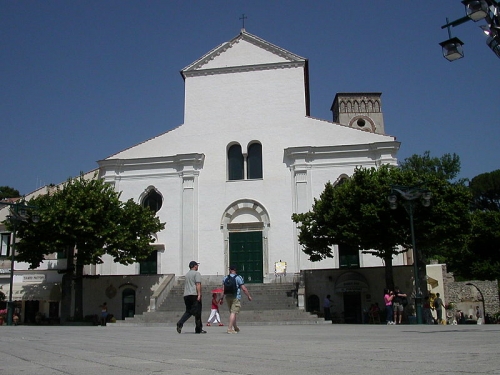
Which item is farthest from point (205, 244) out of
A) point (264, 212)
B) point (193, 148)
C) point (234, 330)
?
point (234, 330)

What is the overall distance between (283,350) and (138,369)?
9.65 feet

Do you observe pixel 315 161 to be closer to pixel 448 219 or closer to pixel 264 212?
pixel 264 212

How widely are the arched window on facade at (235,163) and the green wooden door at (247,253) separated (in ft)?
12.9

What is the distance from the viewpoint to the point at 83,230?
28.6 meters

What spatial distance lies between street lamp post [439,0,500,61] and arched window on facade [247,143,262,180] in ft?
81.6

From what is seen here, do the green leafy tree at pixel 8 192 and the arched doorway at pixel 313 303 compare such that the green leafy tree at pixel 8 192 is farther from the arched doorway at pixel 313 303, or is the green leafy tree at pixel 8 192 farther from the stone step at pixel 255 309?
the arched doorway at pixel 313 303

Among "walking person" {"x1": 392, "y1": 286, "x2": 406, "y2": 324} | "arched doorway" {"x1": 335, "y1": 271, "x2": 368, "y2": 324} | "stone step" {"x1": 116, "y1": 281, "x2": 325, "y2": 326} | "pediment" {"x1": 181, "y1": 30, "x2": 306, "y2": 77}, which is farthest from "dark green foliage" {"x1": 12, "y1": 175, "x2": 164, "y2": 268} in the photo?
"walking person" {"x1": 392, "y1": 286, "x2": 406, "y2": 324}

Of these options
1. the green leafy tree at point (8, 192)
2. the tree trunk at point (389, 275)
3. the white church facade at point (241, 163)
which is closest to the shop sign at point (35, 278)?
the white church facade at point (241, 163)

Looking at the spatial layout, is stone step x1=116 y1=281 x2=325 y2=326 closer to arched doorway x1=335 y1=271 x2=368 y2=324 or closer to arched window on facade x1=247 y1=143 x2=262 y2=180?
arched doorway x1=335 y1=271 x2=368 y2=324

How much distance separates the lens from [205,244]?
34594mm

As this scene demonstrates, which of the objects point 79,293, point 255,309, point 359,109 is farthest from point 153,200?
point 359,109

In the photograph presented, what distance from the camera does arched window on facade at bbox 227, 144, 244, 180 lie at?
3584cm

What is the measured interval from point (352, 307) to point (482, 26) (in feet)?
75.4

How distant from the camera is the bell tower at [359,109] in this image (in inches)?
2594
